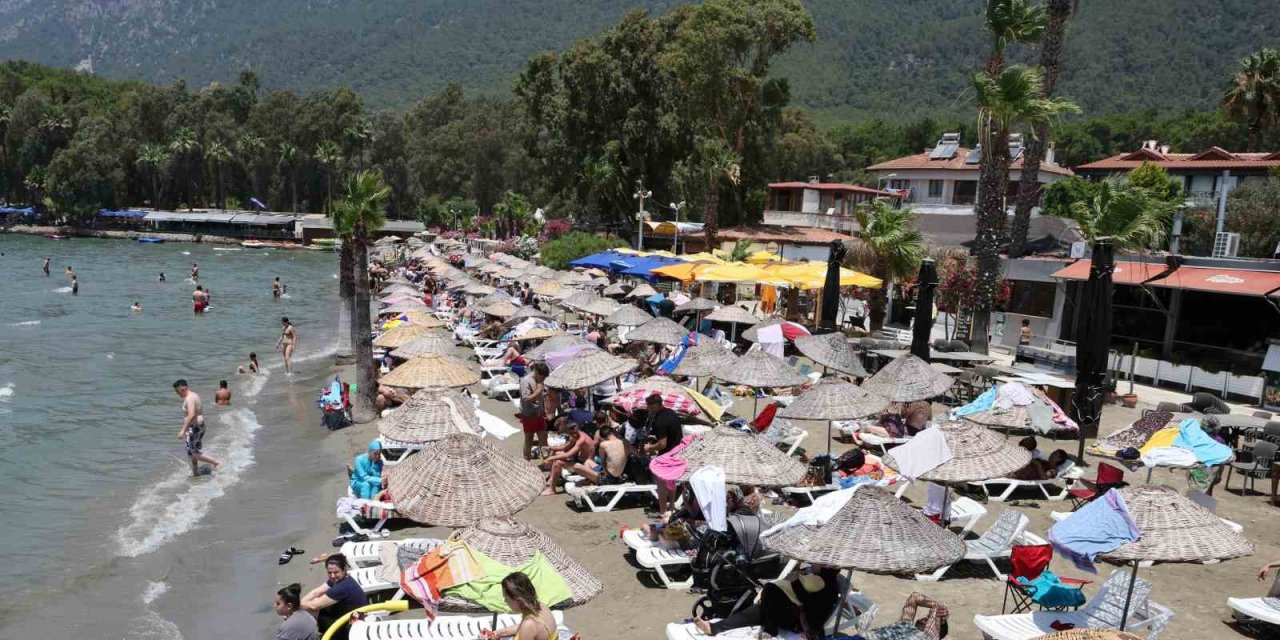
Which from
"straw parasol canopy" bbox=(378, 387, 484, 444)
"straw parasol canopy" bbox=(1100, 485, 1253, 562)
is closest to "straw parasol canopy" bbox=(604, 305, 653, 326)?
"straw parasol canopy" bbox=(378, 387, 484, 444)

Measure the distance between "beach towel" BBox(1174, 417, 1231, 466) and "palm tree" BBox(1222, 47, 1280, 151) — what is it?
1159 inches

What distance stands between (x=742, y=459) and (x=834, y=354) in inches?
265

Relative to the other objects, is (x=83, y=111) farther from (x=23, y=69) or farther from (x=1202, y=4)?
(x=1202, y=4)

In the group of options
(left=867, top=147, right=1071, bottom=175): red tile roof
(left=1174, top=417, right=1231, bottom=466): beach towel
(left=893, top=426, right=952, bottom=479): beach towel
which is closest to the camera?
(left=893, top=426, right=952, bottom=479): beach towel

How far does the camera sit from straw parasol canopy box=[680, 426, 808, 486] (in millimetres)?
8281

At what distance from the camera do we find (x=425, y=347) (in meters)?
15.8

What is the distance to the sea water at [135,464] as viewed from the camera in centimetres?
883

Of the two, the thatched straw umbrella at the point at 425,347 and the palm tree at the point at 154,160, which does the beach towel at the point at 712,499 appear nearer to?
the thatched straw umbrella at the point at 425,347

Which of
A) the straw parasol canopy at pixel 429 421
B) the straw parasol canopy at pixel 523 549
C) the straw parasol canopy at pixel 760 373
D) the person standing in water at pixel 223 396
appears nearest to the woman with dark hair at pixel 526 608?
the straw parasol canopy at pixel 523 549

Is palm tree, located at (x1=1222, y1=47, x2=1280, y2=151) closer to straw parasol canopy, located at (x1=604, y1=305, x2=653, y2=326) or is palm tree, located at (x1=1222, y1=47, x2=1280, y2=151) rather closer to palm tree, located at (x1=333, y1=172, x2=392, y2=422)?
straw parasol canopy, located at (x1=604, y1=305, x2=653, y2=326)

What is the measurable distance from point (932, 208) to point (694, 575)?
35.0 m

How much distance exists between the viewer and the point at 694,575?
790cm

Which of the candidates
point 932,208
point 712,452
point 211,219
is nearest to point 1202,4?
point 932,208

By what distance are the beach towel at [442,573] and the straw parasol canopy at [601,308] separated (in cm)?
1326
